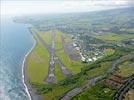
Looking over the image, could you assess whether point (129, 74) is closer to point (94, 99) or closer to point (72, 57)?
point (94, 99)

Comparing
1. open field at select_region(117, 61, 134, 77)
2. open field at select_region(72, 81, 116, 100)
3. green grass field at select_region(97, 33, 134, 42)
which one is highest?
Answer: green grass field at select_region(97, 33, 134, 42)

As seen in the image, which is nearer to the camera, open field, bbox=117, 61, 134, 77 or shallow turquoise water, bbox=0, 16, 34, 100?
shallow turquoise water, bbox=0, 16, 34, 100

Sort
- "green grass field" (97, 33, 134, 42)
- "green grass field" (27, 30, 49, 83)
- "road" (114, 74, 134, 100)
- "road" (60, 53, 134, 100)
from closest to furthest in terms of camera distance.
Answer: "road" (114, 74, 134, 100)
"road" (60, 53, 134, 100)
"green grass field" (27, 30, 49, 83)
"green grass field" (97, 33, 134, 42)

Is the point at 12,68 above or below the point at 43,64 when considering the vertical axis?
below

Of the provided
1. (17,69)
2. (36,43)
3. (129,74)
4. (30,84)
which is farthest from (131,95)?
(36,43)

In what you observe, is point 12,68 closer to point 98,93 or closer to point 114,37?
point 98,93

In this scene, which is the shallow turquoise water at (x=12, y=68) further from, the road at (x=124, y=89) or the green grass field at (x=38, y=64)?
the road at (x=124, y=89)

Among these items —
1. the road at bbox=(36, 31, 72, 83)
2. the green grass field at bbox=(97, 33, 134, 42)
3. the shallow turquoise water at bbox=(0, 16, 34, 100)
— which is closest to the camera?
the shallow turquoise water at bbox=(0, 16, 34, 100)

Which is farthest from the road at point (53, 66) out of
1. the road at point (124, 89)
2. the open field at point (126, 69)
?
the road at point (124, 89)

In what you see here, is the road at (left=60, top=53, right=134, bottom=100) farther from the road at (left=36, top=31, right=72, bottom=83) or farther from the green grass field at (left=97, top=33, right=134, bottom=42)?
the green grass field at (left=97, top=33, right=134, bottom=42)

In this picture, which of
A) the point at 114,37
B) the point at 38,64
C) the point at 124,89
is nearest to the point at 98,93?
the point at 124,89

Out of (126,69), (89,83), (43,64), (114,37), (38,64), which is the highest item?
(114,37)

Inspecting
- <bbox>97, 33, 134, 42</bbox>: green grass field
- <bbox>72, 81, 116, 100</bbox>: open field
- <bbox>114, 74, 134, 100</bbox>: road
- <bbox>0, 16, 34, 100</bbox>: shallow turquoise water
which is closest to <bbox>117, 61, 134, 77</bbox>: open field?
<bbox>114, 74, 134, 100</bbox>: road
